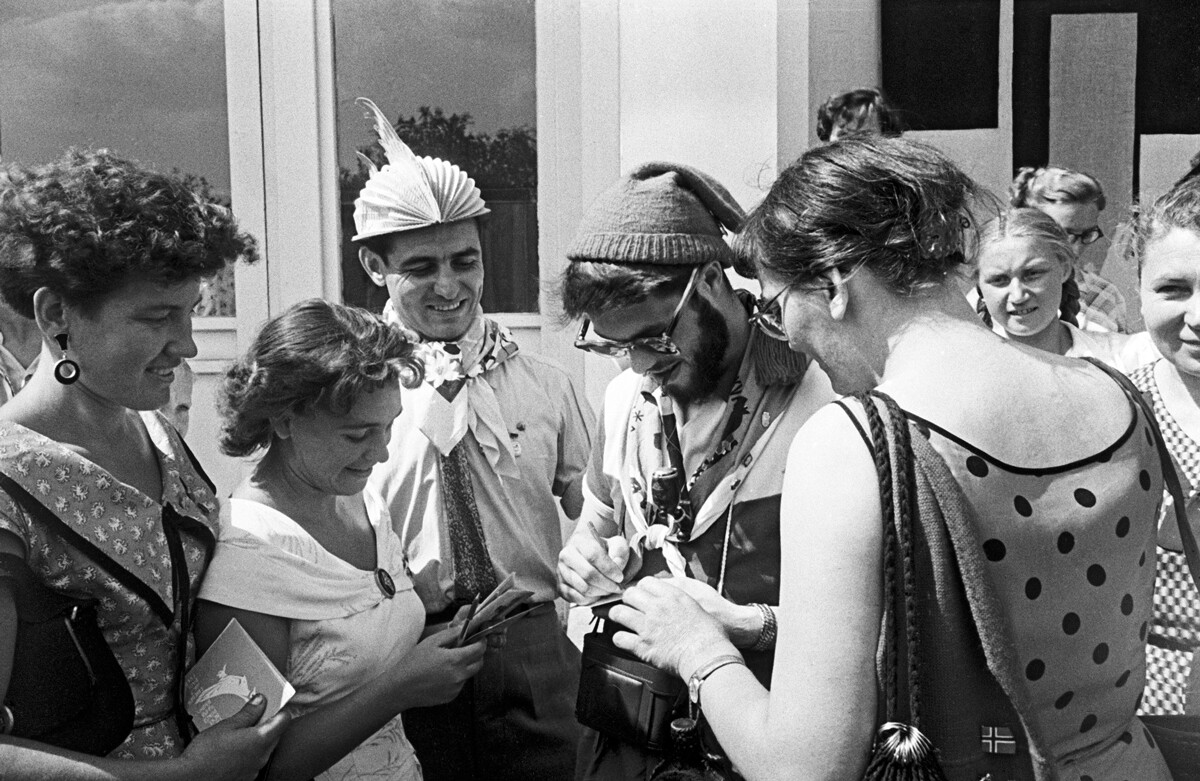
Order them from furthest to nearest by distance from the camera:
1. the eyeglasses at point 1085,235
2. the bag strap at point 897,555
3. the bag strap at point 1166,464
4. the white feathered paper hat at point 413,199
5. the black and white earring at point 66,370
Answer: the eyeglasses at point 1085,235, the white feathered paper hat at point 413,199, the black and white earring at point 66,370, the bag strap at point 1166,464, the bag strap at point 897,555

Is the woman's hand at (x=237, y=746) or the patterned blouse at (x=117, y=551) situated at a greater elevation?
the patterned blouse at (x=117, y=551)

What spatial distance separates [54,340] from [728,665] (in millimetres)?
1216

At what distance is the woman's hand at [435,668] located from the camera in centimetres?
226

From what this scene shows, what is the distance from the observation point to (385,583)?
235 cm

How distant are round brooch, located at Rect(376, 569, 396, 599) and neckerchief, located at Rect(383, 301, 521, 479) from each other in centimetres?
A: 71

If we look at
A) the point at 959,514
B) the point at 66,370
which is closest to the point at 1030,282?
the point at 959,514

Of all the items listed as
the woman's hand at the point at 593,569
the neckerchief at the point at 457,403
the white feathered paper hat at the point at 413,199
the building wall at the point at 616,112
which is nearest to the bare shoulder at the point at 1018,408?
the woman's hand at the point at 593,569

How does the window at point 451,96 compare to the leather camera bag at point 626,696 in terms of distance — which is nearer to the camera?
the leather camera bag at point 626,696

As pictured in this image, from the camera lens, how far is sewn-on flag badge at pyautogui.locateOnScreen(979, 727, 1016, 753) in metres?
1.47

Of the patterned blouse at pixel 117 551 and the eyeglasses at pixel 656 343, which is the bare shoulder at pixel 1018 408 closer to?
the eyeglasses at pixel 656 343

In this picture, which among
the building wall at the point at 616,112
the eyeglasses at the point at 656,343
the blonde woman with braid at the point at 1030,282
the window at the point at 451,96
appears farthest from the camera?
the window at the point at 451,96

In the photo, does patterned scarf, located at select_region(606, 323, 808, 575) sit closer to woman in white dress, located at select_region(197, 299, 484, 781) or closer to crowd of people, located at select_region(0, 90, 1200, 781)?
crowd of people, located at select_region(0, 90, 1200, 781)

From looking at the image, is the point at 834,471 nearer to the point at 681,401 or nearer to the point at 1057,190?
the point at 681,401

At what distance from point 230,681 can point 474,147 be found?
11.2 ft
